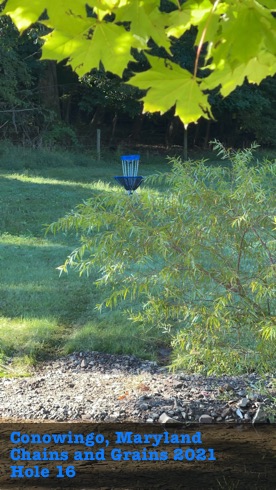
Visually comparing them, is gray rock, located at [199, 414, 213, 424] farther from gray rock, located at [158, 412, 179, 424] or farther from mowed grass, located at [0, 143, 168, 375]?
mowed grass, located at [0, 143, 168, 375]

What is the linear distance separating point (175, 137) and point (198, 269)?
21334mm

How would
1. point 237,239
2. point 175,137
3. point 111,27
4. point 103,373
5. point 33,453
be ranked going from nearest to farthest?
point 111,27 → point 33,453 → point 237,239 → point 103,373 → point 175,137

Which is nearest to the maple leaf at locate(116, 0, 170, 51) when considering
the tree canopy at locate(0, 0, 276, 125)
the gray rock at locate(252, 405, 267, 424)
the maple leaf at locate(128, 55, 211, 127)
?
the tree canopy at locate(0, 0, 276, 125)

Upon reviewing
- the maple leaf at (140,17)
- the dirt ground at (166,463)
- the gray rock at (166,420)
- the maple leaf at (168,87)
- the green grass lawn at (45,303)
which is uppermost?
the maple leaf at (140,17)

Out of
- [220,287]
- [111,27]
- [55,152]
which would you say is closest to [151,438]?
[220,287]

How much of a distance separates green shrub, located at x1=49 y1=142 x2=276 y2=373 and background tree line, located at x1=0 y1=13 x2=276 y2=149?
1352 cm

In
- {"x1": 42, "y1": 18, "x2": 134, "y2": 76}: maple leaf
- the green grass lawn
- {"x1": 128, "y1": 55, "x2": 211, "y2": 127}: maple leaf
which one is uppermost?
{"x1": 42, "y1": 18, "x2": 134, "y2": 76}: maple leaf

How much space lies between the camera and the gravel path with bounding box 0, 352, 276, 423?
410 centimetres

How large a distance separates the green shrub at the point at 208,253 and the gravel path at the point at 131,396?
10.9 inches

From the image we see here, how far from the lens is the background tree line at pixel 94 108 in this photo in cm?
1973

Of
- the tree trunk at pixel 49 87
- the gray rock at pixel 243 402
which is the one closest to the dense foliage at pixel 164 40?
the gray rock at pixel 243 402

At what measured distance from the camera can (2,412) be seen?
4.14 meters

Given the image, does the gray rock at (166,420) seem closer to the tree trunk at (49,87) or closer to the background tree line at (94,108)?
the background tree line at (94,108)

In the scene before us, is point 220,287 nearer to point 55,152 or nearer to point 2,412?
point 2,412
